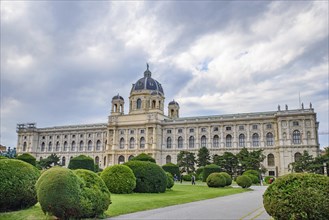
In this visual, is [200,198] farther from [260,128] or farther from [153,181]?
[260,128]

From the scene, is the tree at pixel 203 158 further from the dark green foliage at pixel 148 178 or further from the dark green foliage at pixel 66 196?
the dark green foliage at pixel 66 196

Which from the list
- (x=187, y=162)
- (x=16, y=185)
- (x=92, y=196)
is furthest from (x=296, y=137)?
(x=16, y=185)

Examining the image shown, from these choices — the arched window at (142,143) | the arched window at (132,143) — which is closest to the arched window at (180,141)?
the arched window at (142,143)

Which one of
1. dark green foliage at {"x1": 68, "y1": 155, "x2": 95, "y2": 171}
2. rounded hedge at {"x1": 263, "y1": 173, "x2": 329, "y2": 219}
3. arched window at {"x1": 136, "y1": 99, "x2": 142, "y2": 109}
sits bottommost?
rounded hedge at {"x1": 263, "y1": 173, "x2": 329, "y2": 219}

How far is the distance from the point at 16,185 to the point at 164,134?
61.0 m

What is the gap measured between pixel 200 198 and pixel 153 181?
4135 millimetres

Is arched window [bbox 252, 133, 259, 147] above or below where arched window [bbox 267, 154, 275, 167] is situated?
above

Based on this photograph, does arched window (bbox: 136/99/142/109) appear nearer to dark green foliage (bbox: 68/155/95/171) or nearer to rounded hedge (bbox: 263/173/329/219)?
dark green foliage (bbox: 68/155/95/171)

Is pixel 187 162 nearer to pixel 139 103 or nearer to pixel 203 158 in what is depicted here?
pixel 203 158

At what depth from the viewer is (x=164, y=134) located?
236 feet

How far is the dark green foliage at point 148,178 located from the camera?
22109 millimetres

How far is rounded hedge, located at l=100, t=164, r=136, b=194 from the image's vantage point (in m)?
20.3

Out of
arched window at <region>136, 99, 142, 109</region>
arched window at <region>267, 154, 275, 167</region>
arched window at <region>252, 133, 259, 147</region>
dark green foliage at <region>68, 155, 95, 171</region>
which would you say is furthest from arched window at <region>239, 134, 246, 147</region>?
dark green foliage at <region>68, 155, 95, 171</region>

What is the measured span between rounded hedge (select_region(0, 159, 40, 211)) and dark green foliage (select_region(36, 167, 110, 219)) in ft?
4.94
